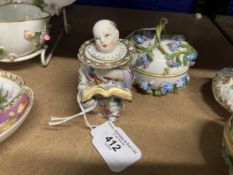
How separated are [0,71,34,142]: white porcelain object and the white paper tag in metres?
0.14

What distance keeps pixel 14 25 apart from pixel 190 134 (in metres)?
0.44

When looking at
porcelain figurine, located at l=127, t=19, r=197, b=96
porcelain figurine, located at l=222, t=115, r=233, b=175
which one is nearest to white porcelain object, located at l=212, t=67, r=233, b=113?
porcelain figurine, located at l=127, t=19, r=197, b=96

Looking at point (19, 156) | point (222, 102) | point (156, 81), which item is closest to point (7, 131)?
point (19, 156)

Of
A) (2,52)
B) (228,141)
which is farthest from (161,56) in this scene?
(2,52)

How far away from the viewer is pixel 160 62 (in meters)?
0.65

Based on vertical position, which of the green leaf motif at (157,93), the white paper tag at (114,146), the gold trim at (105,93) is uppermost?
the gold trim at (105,93)

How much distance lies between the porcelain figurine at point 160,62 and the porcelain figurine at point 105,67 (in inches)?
3.2

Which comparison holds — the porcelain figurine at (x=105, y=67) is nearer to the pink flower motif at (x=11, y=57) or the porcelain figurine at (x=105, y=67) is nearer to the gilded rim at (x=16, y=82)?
the gilded rim at (x=16, y=82)

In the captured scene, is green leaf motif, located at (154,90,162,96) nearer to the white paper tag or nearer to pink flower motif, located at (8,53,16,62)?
the white paper tag

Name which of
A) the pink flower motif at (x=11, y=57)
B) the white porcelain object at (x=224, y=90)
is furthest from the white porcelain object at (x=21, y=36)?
the white porcelain object at (x=224, y=90)

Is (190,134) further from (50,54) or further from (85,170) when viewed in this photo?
(50,54)

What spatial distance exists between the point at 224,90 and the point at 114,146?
0.26m

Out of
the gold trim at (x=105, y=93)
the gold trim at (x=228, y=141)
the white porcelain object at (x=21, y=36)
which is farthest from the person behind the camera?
the white porcelain object at (x=21, y=36)

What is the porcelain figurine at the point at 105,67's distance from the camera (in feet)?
1.78
